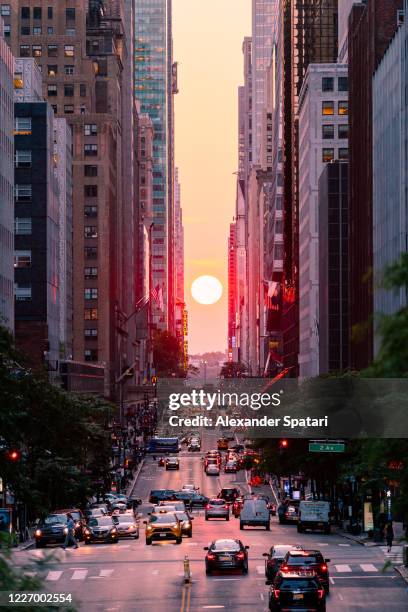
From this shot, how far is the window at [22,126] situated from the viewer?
154 metres

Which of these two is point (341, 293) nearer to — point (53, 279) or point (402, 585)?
point (53, 279)

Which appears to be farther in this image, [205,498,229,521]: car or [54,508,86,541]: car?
[205,498,229,521]: car

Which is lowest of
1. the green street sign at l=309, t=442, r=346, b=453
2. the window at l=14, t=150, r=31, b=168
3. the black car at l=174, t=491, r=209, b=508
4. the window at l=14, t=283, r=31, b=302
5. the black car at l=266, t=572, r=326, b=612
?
the black car at l=266, t=572, r=326, b=612

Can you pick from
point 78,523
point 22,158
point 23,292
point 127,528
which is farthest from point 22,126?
point 78,523

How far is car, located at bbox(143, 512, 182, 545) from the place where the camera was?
231ft

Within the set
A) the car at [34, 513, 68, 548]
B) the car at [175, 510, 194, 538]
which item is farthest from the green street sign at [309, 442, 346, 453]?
the car at [34, 513, 68, 548]

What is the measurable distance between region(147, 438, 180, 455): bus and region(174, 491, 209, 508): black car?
3060 inches

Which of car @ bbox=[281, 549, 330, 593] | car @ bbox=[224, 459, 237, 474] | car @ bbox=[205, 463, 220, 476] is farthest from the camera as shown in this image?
car @ bbox=[224, 459, 237, 474]

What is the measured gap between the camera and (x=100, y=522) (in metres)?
73.4

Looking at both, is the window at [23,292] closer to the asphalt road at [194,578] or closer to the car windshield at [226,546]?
the asphalt road at [194,578]

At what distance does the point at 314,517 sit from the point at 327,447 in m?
4.18

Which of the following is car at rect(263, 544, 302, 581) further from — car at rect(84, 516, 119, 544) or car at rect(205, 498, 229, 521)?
car at rect(205, 498, 229, 521)

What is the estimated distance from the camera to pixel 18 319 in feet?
499

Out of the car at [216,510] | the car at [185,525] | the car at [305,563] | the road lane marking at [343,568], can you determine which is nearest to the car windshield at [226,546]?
the road lane marking at [343,568]
